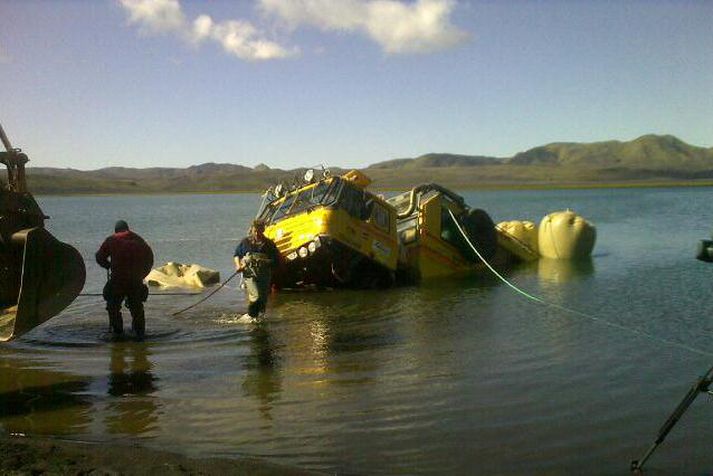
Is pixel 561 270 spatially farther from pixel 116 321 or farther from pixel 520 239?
pixel 116 321

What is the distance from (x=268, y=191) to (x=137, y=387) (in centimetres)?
947

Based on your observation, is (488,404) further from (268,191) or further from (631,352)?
(268,191)

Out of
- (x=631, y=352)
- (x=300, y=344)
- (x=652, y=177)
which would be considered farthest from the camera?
(x=652, y=177)

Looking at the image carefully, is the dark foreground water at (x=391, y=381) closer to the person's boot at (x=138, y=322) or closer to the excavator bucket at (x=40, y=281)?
the person's boot at (x=138, y=322)

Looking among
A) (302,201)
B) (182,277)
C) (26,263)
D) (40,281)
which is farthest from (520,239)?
(26,263)

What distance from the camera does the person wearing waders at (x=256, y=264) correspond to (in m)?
10.9

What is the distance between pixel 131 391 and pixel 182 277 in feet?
31.0

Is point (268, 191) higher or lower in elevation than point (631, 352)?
higher

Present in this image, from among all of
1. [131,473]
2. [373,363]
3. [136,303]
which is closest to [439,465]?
[131,473]

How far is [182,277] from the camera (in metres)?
16.8

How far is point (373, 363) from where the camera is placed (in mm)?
8859

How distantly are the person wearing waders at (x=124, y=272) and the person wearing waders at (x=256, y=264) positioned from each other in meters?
1.36

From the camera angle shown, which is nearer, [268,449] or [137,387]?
[268,449]

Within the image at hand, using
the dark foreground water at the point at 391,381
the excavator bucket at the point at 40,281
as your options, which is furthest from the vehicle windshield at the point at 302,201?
the excavator bucket at the point at 40,281
